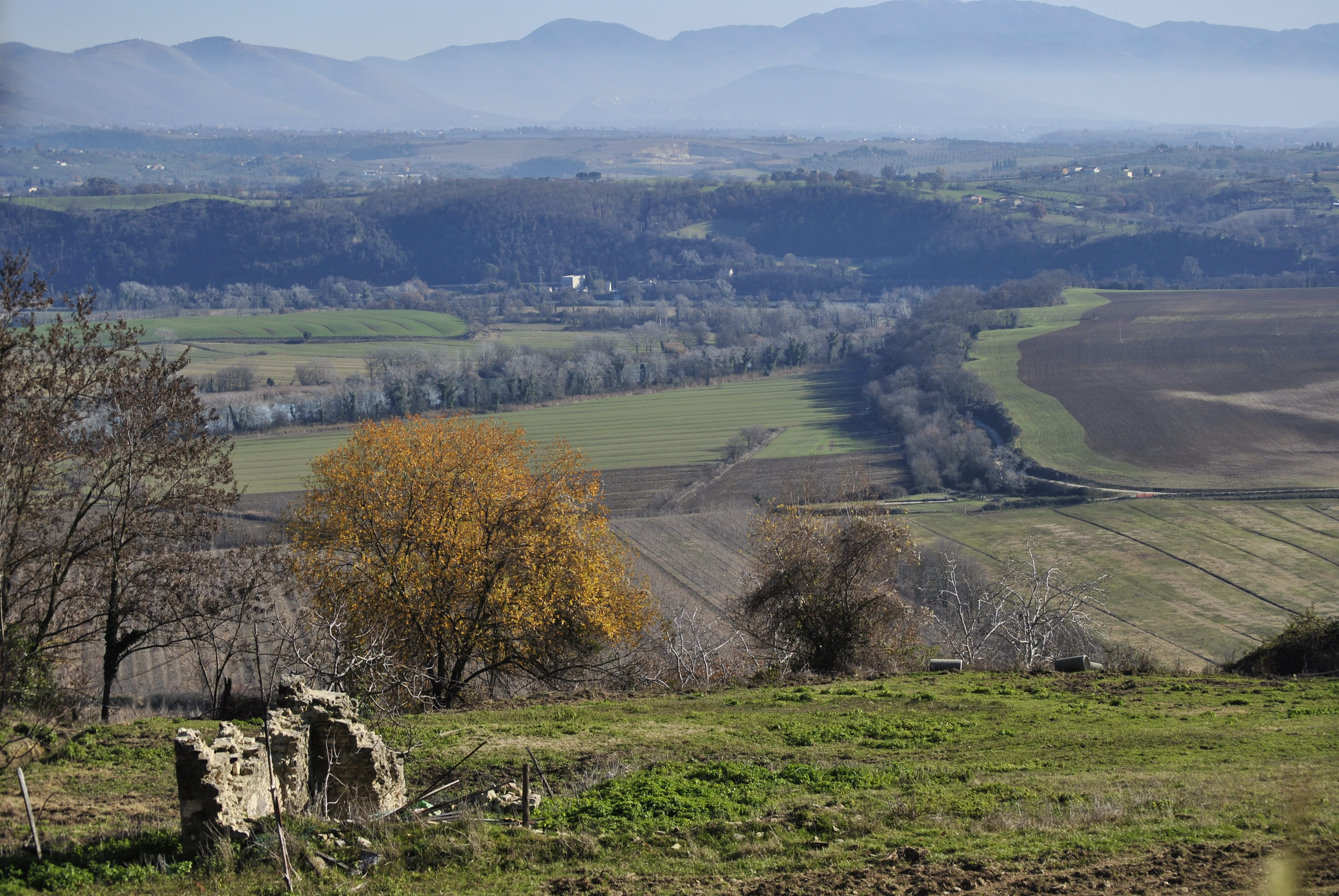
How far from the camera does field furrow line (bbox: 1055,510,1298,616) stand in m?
46.0

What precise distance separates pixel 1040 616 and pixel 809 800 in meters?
19.7

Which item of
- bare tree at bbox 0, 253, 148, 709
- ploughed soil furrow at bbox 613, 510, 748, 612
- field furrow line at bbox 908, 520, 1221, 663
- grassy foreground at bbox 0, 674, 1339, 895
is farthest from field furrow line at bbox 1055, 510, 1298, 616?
bare tree at bbox 0, 253, 148, 709

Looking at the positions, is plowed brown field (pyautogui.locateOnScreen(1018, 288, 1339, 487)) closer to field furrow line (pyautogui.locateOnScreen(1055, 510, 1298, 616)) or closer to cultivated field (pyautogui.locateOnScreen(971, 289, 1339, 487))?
cultivated field (pyautogui.locateOnScreen(971, 289, 1339, 487))

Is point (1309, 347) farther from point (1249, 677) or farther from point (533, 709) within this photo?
point (533, 709)

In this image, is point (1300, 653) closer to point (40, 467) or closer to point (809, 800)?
point (809, 800)

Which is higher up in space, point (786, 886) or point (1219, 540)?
point (786, 886)

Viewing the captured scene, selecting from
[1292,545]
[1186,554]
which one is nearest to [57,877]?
[1186,554]

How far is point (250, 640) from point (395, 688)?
57.2 ft

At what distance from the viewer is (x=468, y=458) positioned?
2616 centimetres

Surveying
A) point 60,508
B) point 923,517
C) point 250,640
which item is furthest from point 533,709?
point 923,517

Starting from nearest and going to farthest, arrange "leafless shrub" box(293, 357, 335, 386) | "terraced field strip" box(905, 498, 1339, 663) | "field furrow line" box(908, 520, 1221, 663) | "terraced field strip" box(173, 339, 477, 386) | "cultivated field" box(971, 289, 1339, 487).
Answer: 1. "field furrow line" box(908, 520, 1221, 663)
2. "terraced field strip" box(905, 498, 1339, 663)
3. "cultivated field" box(971, 289, 1339, 487)
4. "leafless shrub" box(293, 357, 335, 386)
5. "terraced field strip" box(173, 339, 477, 386)

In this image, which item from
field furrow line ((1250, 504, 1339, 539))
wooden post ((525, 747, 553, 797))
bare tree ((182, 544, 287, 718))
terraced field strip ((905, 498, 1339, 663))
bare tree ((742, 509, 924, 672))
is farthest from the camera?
field furrow line ((1250, 504, 1339, 539))

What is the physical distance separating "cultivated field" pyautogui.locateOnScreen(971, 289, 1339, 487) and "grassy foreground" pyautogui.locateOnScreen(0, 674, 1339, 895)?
5093cm

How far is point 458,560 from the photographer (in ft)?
80.5
